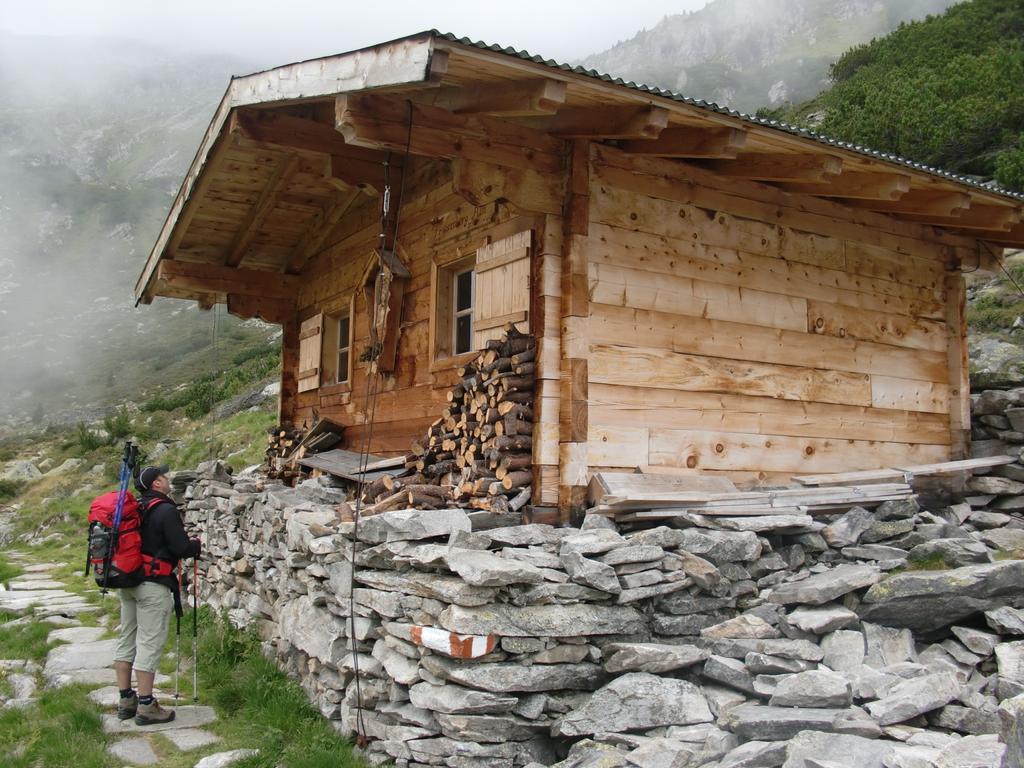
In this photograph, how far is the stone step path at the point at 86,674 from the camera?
632cm

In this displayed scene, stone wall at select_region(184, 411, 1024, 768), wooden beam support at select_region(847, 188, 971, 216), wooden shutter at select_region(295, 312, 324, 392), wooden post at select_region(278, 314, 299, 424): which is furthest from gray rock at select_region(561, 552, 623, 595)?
wooden post at select_region(278, 314, 299, 424)

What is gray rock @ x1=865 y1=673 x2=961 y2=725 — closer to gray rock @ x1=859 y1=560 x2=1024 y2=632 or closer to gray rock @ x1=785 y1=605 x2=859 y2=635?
gray rock @ x1=785 y1=605 x2=859 y2=635

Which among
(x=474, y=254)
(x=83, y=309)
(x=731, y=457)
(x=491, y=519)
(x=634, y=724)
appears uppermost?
(x=83, y=309)

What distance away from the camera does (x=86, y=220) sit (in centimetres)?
8138

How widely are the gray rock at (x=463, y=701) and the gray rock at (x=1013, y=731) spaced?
8.50 feet

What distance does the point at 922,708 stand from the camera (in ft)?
14.9

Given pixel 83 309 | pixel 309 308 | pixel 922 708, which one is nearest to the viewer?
pixel 922 708

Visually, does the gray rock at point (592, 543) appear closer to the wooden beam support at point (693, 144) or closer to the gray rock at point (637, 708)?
the gray rock at point (637, 708)

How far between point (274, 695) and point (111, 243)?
7784 centimetres

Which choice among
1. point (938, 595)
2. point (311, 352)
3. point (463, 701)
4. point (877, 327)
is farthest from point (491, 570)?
point (311, 352)

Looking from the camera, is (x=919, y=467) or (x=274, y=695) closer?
(x=274, y=695)

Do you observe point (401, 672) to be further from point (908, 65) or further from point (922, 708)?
point (908, 65)

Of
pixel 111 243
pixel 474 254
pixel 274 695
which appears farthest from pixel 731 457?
pixel 111 243

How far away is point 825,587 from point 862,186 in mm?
4013
